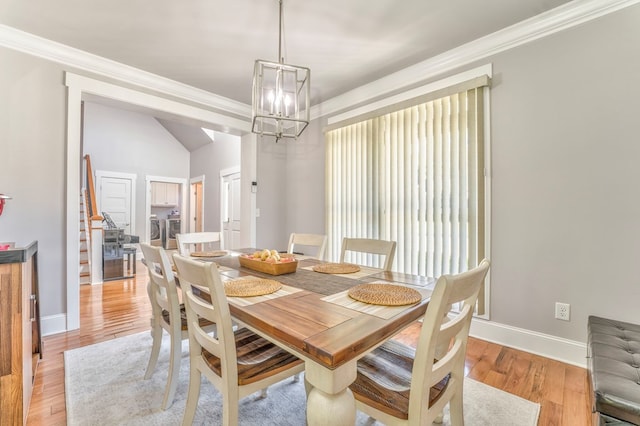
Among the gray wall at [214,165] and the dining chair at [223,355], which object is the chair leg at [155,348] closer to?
the dining chair at [223,355]

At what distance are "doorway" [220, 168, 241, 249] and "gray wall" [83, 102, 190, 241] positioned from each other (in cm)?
215

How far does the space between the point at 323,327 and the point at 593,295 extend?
210 cm

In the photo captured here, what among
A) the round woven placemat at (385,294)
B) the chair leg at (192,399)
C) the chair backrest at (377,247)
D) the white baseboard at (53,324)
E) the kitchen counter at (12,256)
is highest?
the kitchen counter at (12,256)

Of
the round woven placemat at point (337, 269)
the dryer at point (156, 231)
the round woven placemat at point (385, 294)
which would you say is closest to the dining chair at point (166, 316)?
Answer: the round woven placemat at point (337, 269)

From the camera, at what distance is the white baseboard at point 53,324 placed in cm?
247

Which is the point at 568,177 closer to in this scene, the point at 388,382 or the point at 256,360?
the point at 388,382

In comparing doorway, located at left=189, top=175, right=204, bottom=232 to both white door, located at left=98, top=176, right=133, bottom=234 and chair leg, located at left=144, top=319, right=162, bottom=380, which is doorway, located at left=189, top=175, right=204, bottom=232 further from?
chair leg, located at left=144, top=319, right=162, bottom=380


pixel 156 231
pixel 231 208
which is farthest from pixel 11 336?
pixel 156 231

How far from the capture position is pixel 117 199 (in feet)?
22.1

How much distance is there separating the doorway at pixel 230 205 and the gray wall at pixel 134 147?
215 cm

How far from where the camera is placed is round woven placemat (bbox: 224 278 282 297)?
4.14 ft

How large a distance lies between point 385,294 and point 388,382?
0.33 metres

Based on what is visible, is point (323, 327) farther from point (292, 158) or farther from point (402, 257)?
point (292, 158)

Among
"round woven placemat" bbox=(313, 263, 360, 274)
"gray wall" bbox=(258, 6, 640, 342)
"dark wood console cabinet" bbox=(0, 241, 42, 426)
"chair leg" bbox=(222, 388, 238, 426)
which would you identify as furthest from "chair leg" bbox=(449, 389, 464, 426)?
"dark wood console cabinet" bbox=(0, 241, 42, 426)
